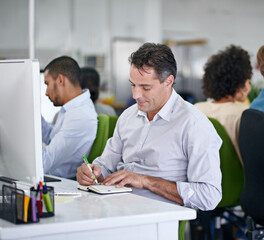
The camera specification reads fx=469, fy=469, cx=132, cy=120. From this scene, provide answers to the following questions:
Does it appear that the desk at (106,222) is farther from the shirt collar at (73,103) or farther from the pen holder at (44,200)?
the shirt collar at (73,103)

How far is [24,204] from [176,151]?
0.74 meters

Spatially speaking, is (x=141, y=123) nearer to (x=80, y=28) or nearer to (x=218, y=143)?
(x=218, y=143)

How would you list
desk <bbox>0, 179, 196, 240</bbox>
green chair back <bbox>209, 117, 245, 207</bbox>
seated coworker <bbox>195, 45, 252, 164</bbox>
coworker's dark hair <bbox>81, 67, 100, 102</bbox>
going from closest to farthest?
desk <bbox>0, 179, 196, 240</bbox> → green chair back <bbox>209, 117, 245, 207</bbox> → seated coworker <bbox>195, 45, 252, 164</bbox> → coworker's dark hair <bbox>81, 67, 100, 102</bbox>

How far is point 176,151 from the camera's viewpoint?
186 centimetres

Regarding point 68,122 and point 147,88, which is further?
point 68,122

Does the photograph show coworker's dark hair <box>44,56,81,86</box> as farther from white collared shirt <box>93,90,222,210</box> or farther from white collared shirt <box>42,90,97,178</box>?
white collared shirt <box>93,90,222,210</box>

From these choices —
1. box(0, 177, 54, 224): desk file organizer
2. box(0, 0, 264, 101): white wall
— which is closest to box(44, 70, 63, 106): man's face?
box(0, 177, 54, 224): desk file organizer

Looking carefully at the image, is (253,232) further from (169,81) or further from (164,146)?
(169,81)

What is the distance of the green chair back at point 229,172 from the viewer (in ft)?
8.11

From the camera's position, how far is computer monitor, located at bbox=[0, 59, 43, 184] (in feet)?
4.37

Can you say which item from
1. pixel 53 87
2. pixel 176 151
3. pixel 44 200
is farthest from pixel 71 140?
pixel 44 200

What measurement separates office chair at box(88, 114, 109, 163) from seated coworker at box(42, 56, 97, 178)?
3 centimetres

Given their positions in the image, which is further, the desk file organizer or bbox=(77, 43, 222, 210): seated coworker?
bbox=(77, 43, 222, 210): seated coworker

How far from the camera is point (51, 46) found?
757cm
